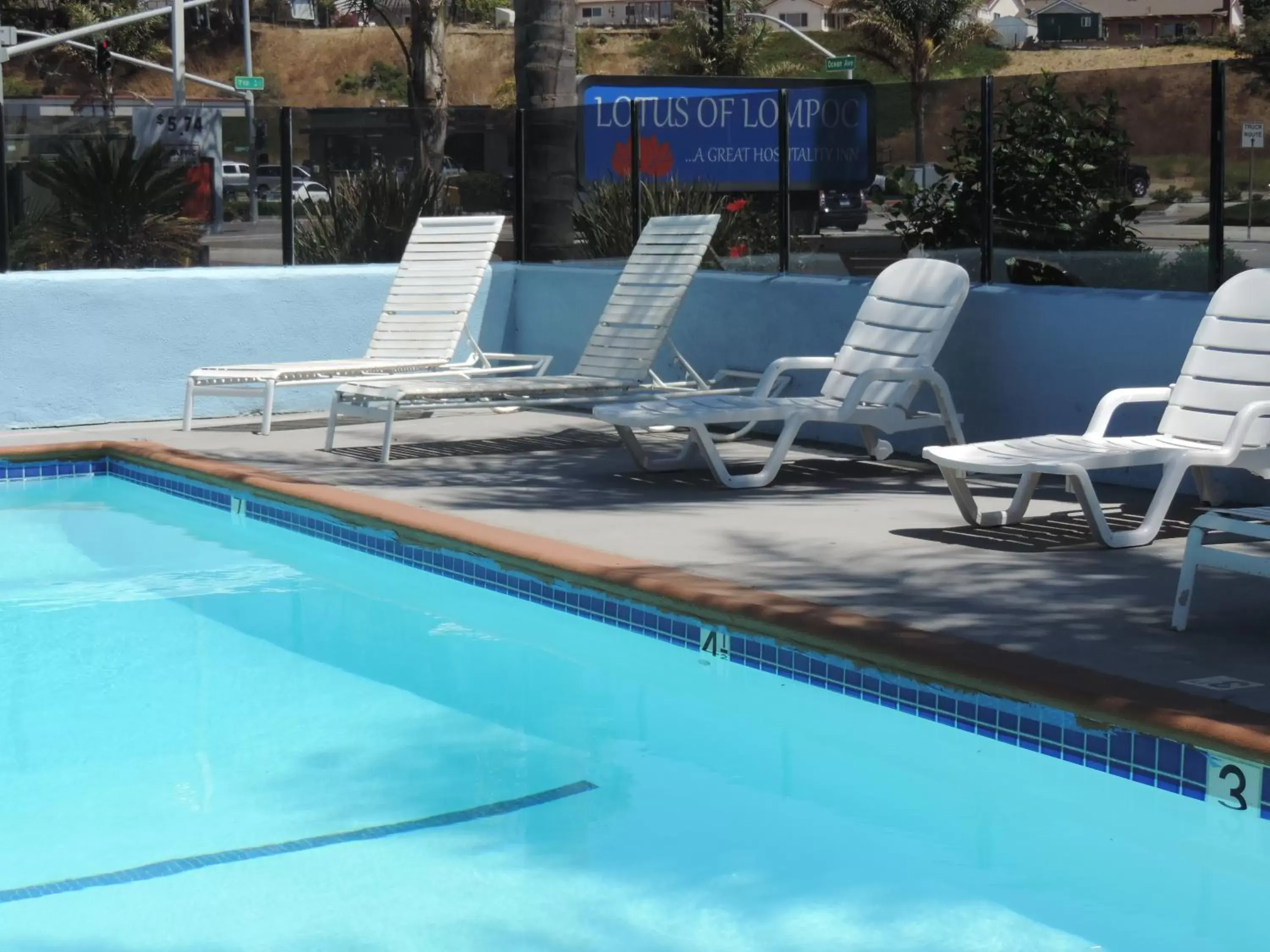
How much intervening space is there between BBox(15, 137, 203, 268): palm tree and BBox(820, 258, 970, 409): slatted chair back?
16.6 feet

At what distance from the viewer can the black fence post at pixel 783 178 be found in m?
10.1

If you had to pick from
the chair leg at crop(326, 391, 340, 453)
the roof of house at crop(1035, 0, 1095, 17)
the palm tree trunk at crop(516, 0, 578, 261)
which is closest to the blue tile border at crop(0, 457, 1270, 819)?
the chair leg at crop(326, 391, 340, 453)

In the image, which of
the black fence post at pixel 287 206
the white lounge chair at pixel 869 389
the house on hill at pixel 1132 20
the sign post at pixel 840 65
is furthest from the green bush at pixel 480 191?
the house on hill at pixel 1132 20

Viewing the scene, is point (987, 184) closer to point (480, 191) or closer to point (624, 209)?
point (624, 209)

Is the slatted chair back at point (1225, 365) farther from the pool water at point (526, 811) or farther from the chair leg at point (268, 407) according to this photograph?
the chair leg at point (268, 407)

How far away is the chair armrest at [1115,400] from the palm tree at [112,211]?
6.83 metres

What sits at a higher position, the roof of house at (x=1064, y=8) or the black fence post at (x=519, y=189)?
the roof of house at (x=1064, y=8)

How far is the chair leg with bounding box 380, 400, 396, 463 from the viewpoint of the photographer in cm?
931

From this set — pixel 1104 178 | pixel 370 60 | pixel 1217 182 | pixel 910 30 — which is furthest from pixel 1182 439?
pixel 370 60

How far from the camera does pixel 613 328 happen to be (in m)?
10.3

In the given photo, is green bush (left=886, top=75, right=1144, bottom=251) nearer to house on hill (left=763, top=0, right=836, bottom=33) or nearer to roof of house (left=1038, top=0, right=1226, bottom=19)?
roof of house (left=1038, top=0, right=1226, bottom=19)

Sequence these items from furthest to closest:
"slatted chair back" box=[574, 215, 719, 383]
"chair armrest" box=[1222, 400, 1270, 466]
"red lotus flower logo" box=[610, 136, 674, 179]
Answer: "red lotus flower logo" box=[610, 136, 674, 179] < "slatted chair back" box=[574, 215, 719, 383] < "chair armrest" box=[1222, 400, 1270, 466]

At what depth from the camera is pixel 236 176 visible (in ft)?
40.2

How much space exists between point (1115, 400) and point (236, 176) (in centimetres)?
724
